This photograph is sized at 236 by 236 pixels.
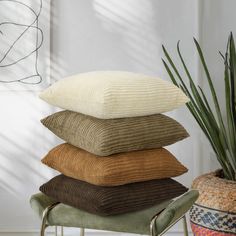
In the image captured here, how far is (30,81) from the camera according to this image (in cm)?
300

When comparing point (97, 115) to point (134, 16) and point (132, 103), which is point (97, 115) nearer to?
point (132, 103)

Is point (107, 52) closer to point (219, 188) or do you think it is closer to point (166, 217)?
point (219, 188)

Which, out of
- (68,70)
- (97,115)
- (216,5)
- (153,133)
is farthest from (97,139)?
(216,5)

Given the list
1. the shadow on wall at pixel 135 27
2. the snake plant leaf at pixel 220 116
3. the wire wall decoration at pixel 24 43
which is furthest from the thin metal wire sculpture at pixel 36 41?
the snake plant leaf at pixel 220 116

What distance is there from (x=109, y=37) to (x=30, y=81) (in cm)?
47

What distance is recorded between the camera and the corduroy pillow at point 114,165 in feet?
5.98

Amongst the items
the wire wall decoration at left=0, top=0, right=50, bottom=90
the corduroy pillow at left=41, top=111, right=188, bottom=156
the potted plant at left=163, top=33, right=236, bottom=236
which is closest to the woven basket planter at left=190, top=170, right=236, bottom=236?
the potted plant at left=163, top=33, right=236, bottom=236

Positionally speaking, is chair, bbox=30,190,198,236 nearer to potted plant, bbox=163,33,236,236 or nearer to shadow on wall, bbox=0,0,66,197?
potted plant, bbox=163,33,236,236

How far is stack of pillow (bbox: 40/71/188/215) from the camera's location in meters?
1.82

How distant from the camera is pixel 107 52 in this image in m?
3.02

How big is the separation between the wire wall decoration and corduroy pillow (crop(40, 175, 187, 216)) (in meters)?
1.10

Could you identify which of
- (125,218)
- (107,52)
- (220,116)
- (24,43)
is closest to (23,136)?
(24,43)

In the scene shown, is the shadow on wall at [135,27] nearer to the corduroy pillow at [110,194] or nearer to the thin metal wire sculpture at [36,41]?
the thin metal wire sculpture at [36,41]

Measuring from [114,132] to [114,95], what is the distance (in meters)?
0.12
